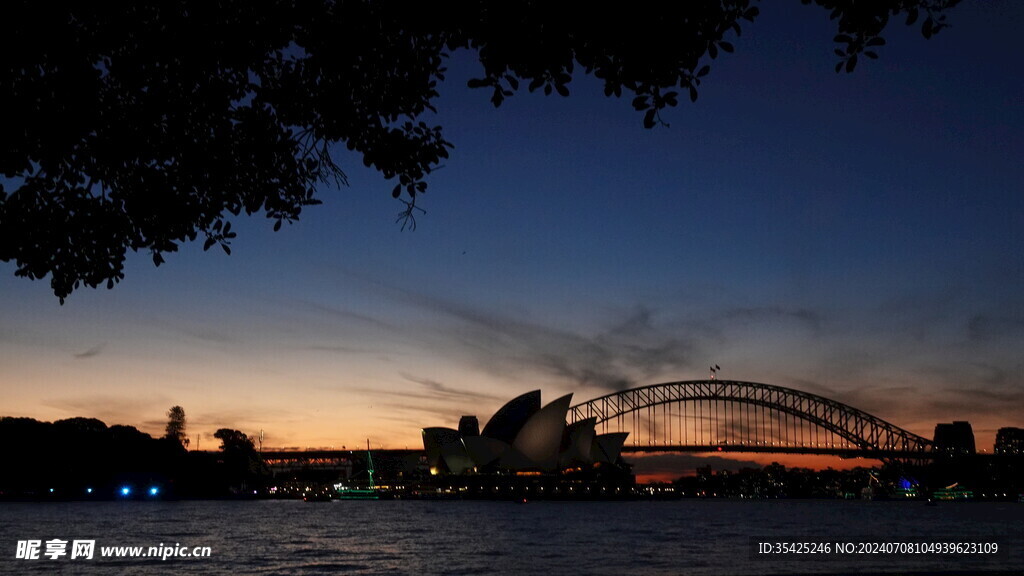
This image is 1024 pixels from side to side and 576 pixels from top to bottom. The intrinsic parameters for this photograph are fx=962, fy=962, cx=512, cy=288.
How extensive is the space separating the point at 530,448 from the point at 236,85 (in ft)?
440

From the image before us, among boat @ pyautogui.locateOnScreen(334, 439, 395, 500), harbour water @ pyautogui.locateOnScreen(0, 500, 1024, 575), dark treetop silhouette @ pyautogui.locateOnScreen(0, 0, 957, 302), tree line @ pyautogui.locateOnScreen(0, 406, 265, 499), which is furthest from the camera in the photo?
boat @ pyautogui.locateOnScreen(334, 439, 395, 500)

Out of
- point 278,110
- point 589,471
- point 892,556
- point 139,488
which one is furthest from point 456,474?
point 278,110

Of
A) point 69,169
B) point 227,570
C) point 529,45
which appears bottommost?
point 227,570

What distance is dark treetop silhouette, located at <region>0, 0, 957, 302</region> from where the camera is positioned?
789cm

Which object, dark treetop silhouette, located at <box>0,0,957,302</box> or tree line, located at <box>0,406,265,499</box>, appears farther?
tree line, located at <box>0,406,265,499</box>

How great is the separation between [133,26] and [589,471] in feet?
503

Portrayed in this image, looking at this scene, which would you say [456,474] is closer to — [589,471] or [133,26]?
[589,471]

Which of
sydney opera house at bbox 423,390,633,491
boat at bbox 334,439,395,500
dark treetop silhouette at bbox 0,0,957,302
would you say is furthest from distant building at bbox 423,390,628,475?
dark treetop silhouette at bbox 0,0,957,302

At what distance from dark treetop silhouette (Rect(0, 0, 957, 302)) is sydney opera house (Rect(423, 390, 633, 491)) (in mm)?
120408

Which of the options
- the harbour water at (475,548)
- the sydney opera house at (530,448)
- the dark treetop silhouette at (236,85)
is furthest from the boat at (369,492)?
the dark treetop silhouette at (236,85)

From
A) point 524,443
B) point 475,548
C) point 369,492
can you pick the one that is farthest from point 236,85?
point 369,492

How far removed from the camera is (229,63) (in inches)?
344

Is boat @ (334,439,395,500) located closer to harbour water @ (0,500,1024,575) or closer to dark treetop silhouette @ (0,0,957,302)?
harbour water @ (0,500,1024,575)

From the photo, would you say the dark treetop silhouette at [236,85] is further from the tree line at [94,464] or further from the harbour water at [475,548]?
the tree line at [94,464]
